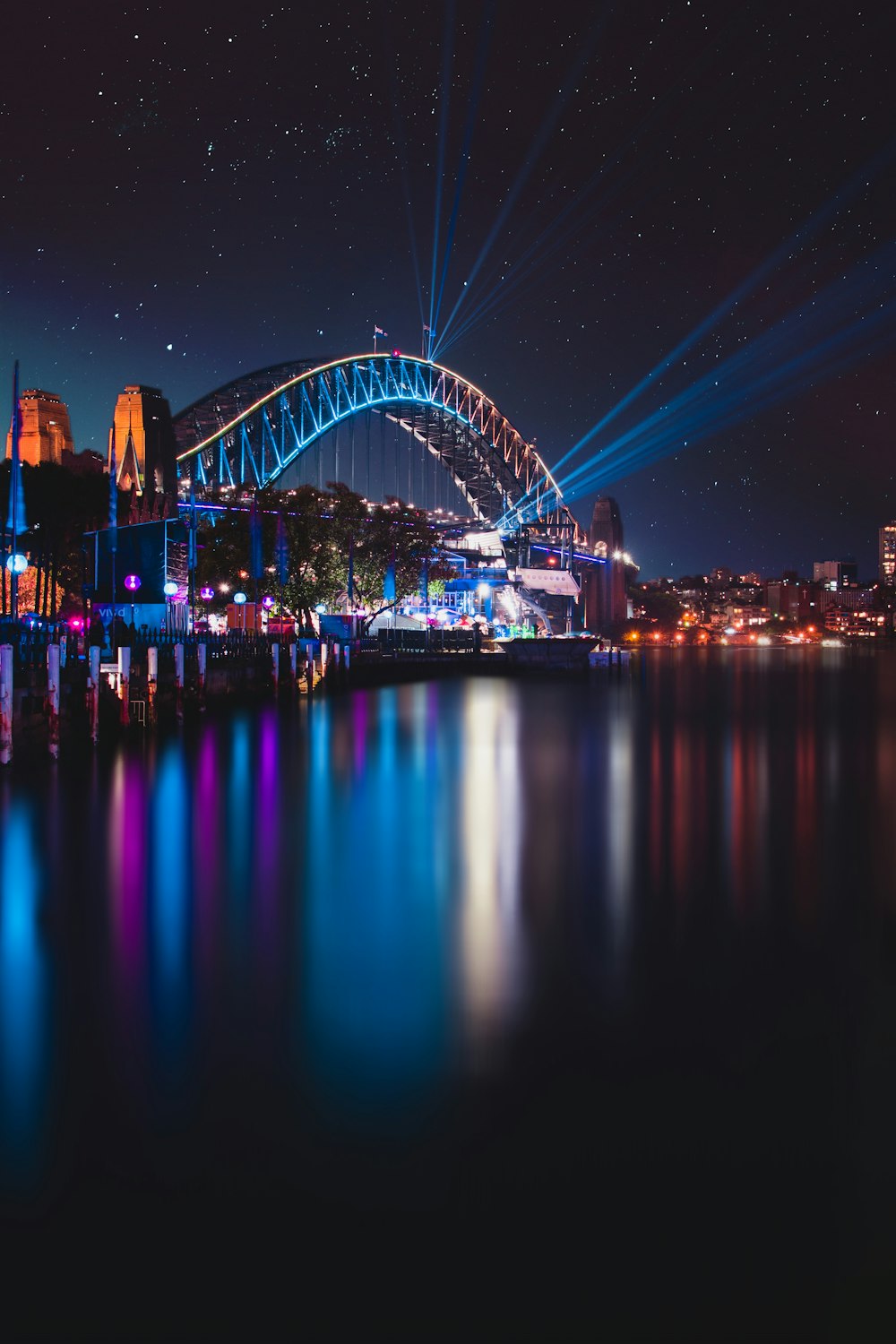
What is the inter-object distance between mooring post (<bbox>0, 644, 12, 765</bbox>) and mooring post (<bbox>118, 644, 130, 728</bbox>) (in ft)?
22.7

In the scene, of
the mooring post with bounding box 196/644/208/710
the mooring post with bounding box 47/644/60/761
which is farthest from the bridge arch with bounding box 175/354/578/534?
the mooring post with bounding box 47/644/60/761

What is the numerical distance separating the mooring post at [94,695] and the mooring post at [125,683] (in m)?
1.85

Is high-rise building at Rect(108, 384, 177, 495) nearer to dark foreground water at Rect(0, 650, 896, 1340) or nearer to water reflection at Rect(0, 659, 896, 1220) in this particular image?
water reflection at Rect(0, 659, 896, 1220)

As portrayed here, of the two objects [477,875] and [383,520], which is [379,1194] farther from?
[383,520]

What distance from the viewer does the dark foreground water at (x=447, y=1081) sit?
3.90m

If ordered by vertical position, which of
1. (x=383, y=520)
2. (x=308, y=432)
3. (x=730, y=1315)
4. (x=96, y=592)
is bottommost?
(x=730, y=1315)

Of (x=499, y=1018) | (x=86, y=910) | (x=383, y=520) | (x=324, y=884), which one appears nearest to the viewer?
(x=499, y=1018)

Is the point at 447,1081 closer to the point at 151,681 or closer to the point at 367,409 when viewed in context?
the point at 151,681

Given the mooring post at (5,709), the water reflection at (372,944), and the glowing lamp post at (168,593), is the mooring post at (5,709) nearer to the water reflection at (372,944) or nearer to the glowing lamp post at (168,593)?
the water reflection at (372,944)

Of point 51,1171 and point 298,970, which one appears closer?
point 51,1171

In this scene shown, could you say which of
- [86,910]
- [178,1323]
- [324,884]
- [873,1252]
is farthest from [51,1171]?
[324,884]

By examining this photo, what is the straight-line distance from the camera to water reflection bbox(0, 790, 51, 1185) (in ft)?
16.1

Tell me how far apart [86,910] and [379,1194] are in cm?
598

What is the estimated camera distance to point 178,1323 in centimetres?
371
